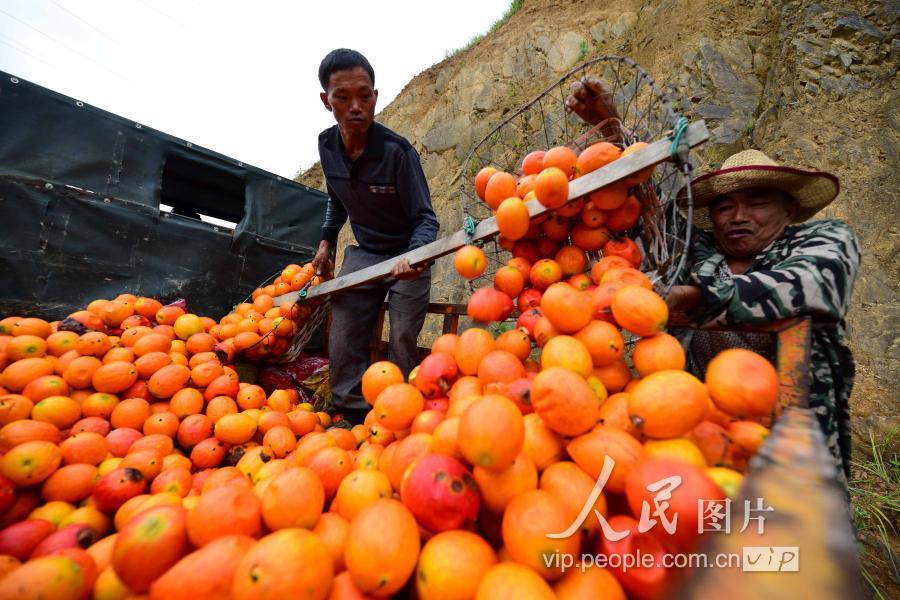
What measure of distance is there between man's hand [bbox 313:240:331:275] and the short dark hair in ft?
4.76

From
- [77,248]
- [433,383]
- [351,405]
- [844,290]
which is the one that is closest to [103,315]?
[77,248]

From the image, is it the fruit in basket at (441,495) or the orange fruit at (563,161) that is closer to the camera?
the fruit in basket at (441,495)

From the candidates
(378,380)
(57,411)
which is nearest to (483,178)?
(378,380)

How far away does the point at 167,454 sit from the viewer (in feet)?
5.63

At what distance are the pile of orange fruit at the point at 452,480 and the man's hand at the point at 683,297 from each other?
19 centimetres

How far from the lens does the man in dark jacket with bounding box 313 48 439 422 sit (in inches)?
112

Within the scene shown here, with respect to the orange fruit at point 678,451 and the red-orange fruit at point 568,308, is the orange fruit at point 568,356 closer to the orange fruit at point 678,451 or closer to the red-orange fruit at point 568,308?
the red-orange fruit at point 568,308

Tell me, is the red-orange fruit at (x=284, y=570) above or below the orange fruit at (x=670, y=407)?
below

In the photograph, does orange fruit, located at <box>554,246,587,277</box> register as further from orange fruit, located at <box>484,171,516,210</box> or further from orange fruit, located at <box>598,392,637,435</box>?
orange fruit, located at <box>598,392,637,435</box>

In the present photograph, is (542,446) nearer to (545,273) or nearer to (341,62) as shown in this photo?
(545,273)

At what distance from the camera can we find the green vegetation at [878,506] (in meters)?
2.14

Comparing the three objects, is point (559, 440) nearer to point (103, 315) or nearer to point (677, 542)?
point (677, 542)

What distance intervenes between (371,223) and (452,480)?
279cm

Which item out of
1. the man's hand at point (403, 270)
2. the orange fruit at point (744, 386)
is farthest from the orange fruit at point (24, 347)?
the orange fruit at point (744, 386)
